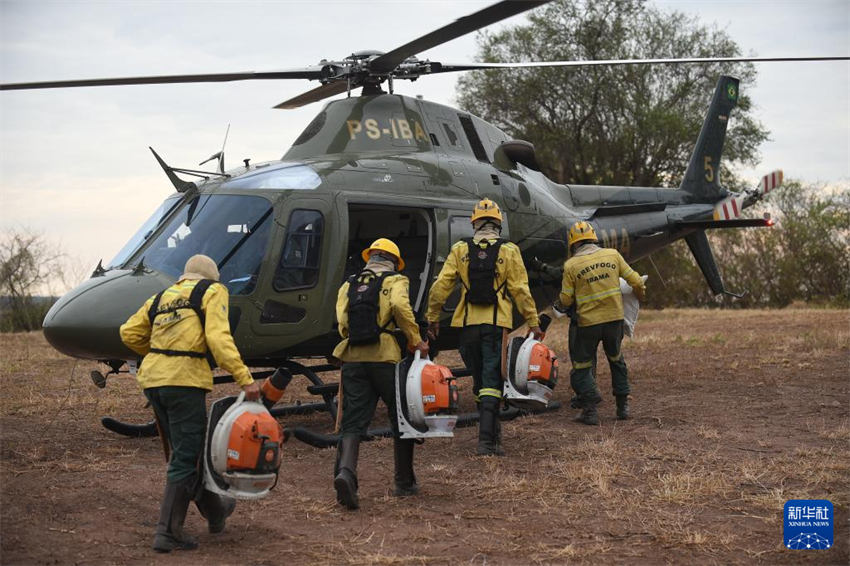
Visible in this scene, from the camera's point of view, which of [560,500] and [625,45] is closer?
[560,500]

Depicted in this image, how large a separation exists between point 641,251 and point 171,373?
7873 millimetres

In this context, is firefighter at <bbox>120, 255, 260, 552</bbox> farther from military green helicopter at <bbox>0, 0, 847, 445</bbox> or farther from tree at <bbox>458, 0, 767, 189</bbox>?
tree at <bbox>458, 0, 767, 189</bbox>

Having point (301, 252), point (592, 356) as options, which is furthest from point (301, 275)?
point (592, 356)

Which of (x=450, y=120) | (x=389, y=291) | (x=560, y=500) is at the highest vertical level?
(x=450, y=120)

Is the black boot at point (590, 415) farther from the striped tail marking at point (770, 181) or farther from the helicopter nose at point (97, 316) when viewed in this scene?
the striped tail marking at point (770, 181)

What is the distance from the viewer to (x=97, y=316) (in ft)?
22.4

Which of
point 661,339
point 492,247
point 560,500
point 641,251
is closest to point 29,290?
point 661,339

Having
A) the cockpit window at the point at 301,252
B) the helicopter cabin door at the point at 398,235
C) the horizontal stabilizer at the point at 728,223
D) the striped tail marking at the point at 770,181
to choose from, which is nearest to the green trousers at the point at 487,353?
the cockpit window at the point at 301,252

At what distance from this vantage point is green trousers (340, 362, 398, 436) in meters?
5.98

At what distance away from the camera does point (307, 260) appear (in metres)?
7.75

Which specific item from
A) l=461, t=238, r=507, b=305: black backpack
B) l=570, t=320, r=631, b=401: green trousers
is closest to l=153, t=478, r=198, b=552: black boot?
l=461, t=238, r=507, b=305: black backpack

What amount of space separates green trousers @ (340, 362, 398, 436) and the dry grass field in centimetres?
55

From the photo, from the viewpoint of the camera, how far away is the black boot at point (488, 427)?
282 inches

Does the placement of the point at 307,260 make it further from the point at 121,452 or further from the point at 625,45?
the point at 625,45
